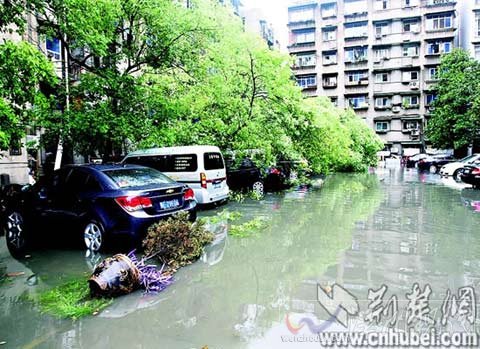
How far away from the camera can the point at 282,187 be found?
16.5 metres

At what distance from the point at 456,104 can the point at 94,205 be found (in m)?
37.9

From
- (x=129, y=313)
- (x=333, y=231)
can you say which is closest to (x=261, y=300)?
(x=129, y=313)

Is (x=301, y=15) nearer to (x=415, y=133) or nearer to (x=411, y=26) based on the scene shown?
(x=411, y=26)

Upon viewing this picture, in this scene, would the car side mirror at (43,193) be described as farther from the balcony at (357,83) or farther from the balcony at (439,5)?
the balcony at (439,5)

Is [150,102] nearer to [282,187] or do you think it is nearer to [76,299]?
[282,187]

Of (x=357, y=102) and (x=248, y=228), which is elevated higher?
(x=357, y=102)

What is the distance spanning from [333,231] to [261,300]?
400 cm

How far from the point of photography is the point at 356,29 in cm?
4891

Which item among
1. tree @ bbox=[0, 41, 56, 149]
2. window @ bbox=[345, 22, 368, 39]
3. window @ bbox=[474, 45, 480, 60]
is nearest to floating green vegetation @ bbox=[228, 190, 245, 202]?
tree @ bbox=[0, 41, 56, 149]

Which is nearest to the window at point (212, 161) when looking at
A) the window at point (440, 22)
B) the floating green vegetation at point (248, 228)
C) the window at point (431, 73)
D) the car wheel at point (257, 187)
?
the floating green vegetation at point (248, 228)

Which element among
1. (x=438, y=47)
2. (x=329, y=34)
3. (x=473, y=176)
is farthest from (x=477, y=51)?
(x=473, y=176)

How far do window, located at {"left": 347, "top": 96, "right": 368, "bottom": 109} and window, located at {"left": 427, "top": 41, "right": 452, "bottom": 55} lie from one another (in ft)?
30.1

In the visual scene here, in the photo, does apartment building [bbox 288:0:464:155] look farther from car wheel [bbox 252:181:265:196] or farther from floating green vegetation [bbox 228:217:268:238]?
floating green vegetation [bbox 228:217:268:238]

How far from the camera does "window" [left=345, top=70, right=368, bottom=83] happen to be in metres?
48.6
